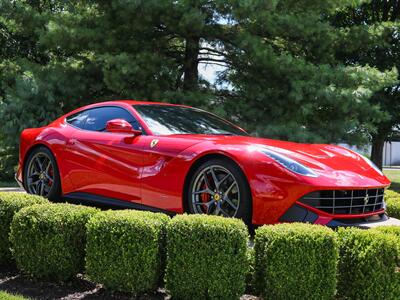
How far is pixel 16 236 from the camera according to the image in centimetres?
423

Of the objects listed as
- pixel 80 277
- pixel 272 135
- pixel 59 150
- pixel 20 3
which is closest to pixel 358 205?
pixel 80 277

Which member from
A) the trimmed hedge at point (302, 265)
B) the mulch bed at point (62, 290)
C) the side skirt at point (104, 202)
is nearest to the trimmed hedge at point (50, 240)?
the mulch bed at point (62, 290)

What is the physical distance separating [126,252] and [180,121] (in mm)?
2309

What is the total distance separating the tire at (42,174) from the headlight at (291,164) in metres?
2.84

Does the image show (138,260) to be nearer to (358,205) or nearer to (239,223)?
(239,223)

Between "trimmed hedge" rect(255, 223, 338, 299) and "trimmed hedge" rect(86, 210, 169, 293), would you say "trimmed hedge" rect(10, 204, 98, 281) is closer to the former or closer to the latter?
"trimmed hedge" rect(86, 210, 169, 293)

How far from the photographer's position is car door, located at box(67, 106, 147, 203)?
5.13m

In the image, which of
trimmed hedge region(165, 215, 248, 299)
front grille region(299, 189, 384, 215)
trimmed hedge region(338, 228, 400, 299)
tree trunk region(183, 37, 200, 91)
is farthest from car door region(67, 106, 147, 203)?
tree trunk region(183, 37, 200, 91)

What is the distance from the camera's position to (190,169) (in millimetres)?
4676

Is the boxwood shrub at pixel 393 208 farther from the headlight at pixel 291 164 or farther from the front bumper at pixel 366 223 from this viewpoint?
the headlight at pixel 291 164

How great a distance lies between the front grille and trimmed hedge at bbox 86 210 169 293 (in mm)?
1323

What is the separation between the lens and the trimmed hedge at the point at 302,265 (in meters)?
3.38

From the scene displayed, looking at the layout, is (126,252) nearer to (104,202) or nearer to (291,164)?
(291,164)

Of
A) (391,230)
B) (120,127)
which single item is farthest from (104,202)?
(391,230)
